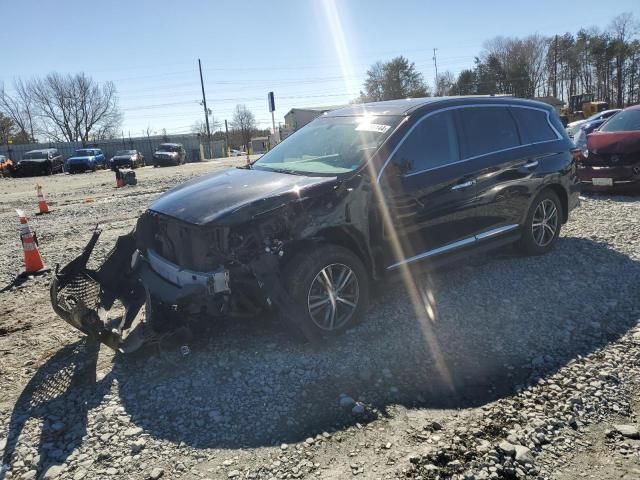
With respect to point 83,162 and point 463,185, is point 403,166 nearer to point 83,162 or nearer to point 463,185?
point 463,185

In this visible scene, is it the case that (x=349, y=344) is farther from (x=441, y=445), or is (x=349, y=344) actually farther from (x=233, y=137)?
(x=233, y=137)

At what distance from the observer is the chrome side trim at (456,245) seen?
440 cm

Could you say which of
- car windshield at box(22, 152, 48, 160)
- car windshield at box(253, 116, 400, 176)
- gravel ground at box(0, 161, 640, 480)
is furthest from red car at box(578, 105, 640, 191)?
car windshield at box(22, 152, 48, 160)

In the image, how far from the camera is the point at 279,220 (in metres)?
3.70

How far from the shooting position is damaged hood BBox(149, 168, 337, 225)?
368 centimetres

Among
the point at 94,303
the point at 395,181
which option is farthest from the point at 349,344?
the point at 94,303

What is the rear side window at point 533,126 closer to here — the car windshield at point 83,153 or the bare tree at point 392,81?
the car windshield at point 83,153

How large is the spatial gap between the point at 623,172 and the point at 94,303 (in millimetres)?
9105

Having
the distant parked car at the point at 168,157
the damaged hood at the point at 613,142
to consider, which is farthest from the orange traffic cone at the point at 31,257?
the distant parked car at the point at 168,157

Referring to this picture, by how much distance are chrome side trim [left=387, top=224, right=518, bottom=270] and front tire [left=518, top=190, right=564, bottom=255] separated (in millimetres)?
303

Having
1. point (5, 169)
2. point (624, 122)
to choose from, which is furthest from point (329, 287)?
point (5, 169)

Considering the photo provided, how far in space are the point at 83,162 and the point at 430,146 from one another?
34419 mm

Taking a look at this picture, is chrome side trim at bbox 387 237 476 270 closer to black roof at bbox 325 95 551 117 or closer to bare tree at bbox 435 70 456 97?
black roof at bbox 325 95 551 117

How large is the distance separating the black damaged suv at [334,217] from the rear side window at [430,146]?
0.05 ft
